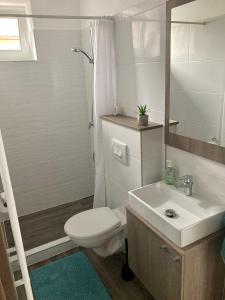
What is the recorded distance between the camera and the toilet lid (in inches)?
75.6

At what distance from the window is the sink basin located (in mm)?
1913

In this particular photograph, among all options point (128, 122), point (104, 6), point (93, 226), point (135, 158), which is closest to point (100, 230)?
point (93, 226)

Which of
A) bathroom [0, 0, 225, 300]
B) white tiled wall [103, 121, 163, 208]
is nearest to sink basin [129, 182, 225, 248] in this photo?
bathroom [0, 0, 225, 300]

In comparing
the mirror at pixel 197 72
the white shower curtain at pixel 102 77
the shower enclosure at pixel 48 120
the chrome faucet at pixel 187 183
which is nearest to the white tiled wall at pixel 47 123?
the shower enclosure at pixel 48 120

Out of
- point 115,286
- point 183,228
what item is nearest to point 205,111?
point 183,228

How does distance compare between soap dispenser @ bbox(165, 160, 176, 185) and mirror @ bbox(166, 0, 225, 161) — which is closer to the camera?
mirror @ bbox(166, 0, 225, 161)

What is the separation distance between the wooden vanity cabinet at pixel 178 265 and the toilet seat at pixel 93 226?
31cm

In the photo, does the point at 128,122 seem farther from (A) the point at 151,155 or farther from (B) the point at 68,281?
(B) the point at 68,281

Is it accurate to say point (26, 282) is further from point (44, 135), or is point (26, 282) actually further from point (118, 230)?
point (44, 135)

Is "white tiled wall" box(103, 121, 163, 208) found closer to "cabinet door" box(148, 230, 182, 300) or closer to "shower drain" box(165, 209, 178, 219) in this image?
"shower drain" box(165, 209, 178, 219)

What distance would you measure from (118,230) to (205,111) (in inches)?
45.6

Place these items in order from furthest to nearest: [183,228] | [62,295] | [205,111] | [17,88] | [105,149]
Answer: [17,88] < [105,149] < [62,295] < [205,111] < [183,228]

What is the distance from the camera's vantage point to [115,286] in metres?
1.99

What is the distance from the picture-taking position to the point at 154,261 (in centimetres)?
156
